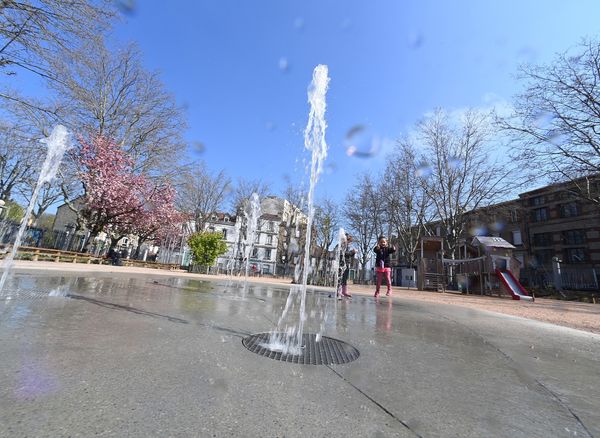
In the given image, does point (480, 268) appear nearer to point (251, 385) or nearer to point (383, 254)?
point (383, 254)

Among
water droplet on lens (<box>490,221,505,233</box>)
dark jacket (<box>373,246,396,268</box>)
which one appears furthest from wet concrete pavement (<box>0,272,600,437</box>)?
water droplet on lens (<box>490,221,505,233</box>)

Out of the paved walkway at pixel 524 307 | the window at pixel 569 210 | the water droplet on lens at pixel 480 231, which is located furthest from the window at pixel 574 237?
the paved walkway at pixel 524 307

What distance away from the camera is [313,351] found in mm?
3279

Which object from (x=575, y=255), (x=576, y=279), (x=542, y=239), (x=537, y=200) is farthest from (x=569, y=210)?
(x=576, y=279)

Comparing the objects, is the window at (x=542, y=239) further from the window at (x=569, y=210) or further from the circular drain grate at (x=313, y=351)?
the circular drain grate at (x=313, y=351)

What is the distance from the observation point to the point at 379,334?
4.42 metres

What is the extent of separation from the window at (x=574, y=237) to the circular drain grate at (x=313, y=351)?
155 feet

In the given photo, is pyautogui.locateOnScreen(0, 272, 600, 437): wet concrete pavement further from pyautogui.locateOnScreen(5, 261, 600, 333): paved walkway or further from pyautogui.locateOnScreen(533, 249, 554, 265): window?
pyautogui.locateOnScreen(533, 249, 554, 265): window

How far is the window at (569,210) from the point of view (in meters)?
37.9

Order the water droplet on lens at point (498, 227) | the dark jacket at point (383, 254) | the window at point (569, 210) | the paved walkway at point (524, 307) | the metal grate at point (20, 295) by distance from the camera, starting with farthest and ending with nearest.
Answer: the water droplet on lens at point (498, 227)
the window at point (569, 210)
the dark jacket at point (383, 254)
the paved walkway at point (524, 307)
the metal grate at point (20, 295)

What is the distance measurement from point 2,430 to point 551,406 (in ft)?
10.9

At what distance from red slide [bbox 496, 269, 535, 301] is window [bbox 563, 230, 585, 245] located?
2688cm

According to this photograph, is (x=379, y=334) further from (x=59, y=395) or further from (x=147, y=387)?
(x=59, y=395)

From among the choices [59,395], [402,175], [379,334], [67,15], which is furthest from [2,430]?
[402,175]
